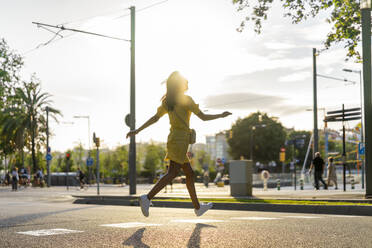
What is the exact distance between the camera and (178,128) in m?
6.39

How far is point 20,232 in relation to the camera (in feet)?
19.0

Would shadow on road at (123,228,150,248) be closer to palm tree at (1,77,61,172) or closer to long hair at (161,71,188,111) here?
long hair at (161,71,188,111)

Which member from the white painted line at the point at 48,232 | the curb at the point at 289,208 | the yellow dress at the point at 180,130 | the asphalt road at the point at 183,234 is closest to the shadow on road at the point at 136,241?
the asphalt road at the point at 183,234

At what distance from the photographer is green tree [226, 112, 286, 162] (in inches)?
3273

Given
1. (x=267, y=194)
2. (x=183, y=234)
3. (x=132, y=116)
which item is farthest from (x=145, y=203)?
(x=132, y=116)

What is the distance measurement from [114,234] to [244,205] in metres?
6.52

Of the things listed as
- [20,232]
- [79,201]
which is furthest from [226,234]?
[79,201]

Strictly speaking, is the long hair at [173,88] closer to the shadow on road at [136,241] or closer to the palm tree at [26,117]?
the shadow on road at [136,241]

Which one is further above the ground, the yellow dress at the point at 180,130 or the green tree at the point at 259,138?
the green tree at the point at 259,138

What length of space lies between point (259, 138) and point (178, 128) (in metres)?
77.4

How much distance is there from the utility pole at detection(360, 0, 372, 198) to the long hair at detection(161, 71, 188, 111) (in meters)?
8.22

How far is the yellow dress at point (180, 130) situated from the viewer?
629 cm

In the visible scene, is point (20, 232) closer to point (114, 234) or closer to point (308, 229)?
point (114, 234)

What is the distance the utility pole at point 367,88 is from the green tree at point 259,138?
6901 cm
